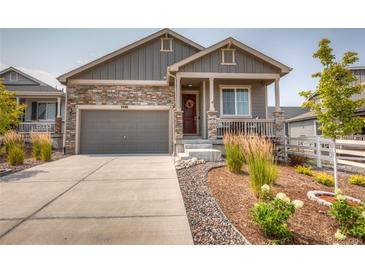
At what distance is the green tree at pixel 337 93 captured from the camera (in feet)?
13.5

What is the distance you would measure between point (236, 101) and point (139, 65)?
5473 mm

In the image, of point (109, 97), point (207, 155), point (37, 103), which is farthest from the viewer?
point (37, 103)

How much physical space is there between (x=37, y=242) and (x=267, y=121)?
8627mm

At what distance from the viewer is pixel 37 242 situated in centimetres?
230

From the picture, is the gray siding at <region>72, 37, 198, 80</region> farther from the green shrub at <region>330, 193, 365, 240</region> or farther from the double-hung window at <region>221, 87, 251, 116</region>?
the green shrub at <region>330, 193, 365, 240</region>

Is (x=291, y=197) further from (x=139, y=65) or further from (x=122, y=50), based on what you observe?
(x=122, y=50)

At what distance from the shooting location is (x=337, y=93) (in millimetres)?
4168

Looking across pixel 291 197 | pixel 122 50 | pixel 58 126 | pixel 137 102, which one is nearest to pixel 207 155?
pixel 291 197

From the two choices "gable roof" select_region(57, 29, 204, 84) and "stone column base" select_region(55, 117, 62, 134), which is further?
"stone column base" select_region(55, 117, 62, 134)

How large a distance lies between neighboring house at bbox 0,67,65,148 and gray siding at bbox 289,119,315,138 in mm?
18068

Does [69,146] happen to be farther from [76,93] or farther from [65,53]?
[65,53]

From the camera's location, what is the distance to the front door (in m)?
10.5

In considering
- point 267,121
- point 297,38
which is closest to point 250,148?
point 297,38

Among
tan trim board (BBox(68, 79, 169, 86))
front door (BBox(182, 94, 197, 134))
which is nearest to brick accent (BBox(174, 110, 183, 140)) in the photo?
front door (BBox(182, 94, 197, 134))
